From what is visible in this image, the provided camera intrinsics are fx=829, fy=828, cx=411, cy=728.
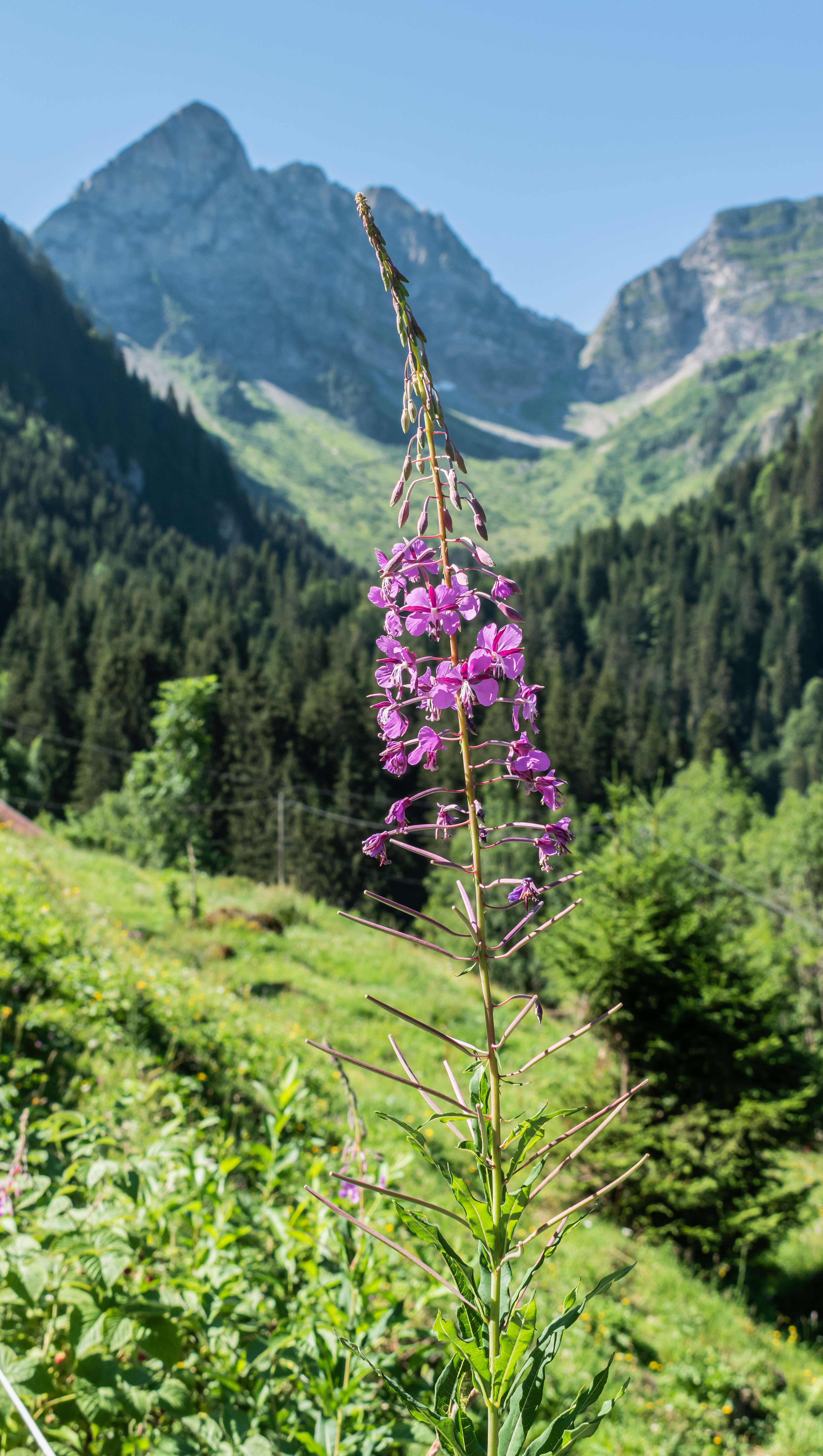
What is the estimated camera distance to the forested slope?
84.4 meters

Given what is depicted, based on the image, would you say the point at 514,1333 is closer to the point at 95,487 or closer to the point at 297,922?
the point at 297,922

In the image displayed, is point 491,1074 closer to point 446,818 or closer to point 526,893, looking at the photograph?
point 526,893

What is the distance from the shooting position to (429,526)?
59.4 inches

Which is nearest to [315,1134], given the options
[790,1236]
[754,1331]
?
[754,1331]

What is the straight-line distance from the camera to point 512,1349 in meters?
1.33

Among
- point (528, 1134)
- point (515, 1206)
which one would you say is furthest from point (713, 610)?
point (515, 1206)

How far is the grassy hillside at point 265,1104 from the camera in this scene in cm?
468

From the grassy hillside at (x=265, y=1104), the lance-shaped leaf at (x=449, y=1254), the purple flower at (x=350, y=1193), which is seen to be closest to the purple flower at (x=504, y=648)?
the lance-shaped leaf at (x=449, y=1254)

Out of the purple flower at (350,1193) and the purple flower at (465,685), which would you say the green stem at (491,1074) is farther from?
the purple flower at (350,1193)

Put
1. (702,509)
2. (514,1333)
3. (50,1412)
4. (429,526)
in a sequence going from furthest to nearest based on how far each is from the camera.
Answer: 1. (702,509)
2. (50,1412)
3. (429,526)
4. (514,1333)

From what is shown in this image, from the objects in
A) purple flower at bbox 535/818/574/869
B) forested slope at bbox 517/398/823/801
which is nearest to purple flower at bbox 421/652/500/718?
purple flower at bbox 535/818/574/869

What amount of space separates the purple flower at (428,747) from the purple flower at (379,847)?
0.14 metres

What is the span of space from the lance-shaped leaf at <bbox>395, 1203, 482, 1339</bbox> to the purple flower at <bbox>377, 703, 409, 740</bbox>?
0.76 metres

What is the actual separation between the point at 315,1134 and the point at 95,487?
120 metres
